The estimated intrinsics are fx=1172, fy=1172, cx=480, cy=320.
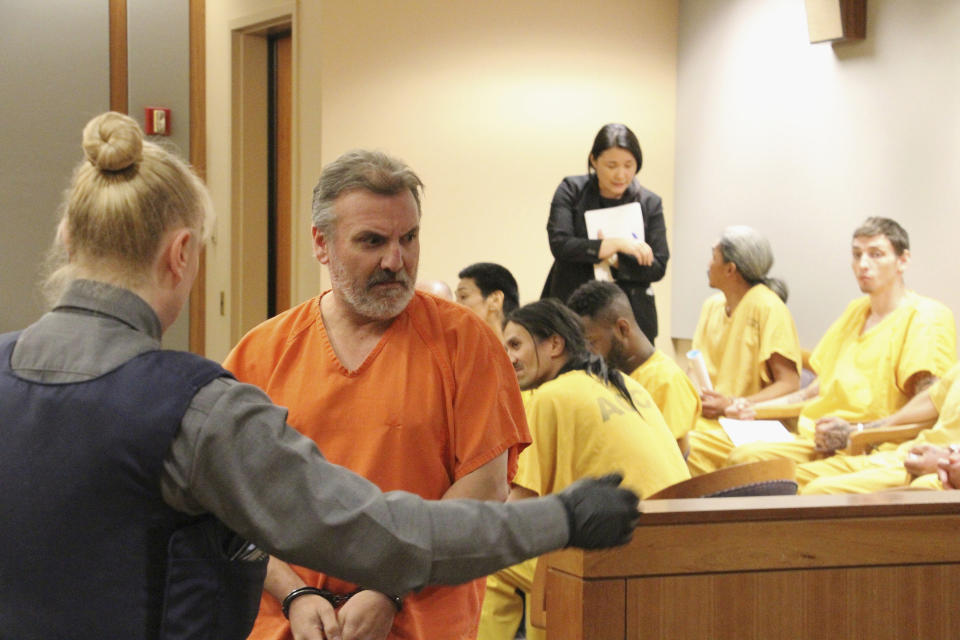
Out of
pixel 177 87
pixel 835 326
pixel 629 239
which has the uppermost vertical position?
pixel 177 87

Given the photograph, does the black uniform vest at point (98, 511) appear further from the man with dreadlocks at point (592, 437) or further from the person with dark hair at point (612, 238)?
the person with dark hair at point (612, 238)

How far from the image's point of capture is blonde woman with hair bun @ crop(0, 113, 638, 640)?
1.10 metres

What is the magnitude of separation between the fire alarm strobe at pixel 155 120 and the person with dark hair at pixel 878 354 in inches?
148

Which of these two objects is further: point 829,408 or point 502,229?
point 502,229

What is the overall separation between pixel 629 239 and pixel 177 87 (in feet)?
10.3

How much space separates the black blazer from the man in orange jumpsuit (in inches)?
128

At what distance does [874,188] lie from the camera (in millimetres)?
5582

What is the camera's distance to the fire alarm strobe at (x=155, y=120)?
6652 millimetres

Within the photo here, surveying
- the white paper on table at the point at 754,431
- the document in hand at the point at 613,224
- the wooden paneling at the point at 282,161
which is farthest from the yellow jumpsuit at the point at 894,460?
the wooden paneling at the point at 282,161

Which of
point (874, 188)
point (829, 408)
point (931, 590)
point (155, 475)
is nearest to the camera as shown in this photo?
point (155, 475)

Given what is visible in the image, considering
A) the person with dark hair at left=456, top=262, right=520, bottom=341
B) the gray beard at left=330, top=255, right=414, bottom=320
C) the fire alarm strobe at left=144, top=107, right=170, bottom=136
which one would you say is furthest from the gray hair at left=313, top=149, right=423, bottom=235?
the fire alarm strobe at left=144, top=107, right=170, bottom=136

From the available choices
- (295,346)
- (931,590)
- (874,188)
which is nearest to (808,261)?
(874,188)

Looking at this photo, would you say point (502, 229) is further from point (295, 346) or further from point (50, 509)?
point (50, 509)

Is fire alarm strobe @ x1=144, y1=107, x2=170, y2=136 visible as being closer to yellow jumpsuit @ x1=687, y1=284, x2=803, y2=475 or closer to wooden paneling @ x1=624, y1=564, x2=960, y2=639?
yellow jumpsuit @ x1=687, y1=284, x2=803, y2=475
